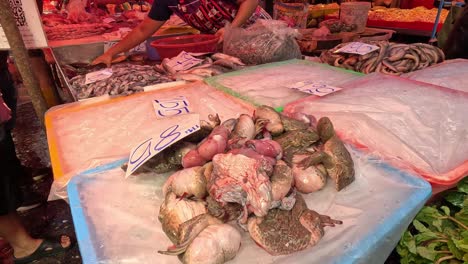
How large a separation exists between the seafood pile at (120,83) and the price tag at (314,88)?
3.05 ft

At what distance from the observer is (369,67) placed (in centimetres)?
223

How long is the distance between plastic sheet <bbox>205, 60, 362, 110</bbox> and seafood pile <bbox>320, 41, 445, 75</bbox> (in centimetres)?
19

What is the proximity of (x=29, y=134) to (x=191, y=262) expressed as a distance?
4.71 m

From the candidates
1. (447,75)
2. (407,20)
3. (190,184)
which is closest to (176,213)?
(190,184)

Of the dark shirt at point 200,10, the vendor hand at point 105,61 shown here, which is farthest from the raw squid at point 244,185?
the dark shirt at point 200,10

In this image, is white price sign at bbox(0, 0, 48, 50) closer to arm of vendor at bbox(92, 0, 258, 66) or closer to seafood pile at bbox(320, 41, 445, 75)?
arm of vendor at bbox(92, 0, 258, 66)

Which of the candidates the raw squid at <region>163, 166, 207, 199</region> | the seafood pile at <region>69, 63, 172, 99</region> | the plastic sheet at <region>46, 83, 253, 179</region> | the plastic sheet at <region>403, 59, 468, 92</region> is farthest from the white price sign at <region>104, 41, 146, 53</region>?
the raw squid at <region>163, 166, 207, 199</region>

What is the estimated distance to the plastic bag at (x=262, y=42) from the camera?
2.45m

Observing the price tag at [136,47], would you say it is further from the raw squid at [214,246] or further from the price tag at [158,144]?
the raw squid at [214,246]

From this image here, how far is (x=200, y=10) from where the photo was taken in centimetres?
319

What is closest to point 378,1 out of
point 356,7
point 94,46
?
point 356,7

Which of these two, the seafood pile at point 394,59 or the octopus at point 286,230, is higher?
the seafood pile at point 394,59

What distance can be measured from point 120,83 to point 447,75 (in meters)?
2.17

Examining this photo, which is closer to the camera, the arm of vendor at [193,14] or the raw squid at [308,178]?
the raw squid at [308,178]
